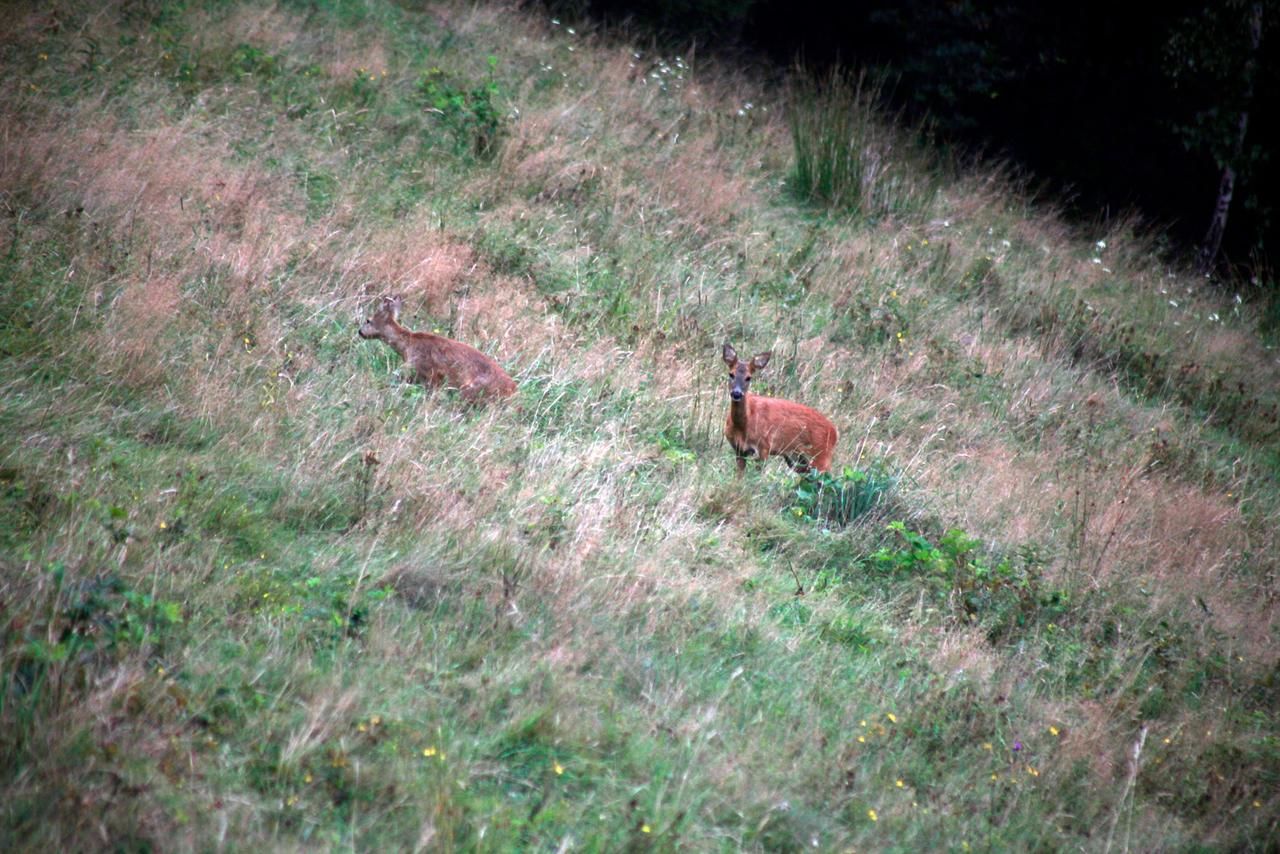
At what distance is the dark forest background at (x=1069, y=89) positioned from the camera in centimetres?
1559

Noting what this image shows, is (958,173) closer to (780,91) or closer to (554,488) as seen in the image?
(780,91)

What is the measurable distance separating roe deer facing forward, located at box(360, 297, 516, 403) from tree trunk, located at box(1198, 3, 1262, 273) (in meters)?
12.5

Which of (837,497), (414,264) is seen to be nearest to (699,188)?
(414,264)

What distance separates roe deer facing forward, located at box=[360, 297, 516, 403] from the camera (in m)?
6.92

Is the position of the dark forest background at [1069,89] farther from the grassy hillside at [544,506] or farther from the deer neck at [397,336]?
the deer neck at [397,336]

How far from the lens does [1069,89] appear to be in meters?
17.2

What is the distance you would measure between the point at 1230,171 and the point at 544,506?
13.9m

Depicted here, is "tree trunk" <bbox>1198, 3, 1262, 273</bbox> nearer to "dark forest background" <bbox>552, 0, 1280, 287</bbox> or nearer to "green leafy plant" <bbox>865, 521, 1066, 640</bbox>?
"dark forest background" <bbox>552, 0, 1280, 287</bbox>

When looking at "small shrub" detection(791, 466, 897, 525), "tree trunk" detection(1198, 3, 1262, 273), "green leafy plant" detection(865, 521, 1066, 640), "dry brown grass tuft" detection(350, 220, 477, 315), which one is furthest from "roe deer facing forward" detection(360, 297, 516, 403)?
"tree trunk" detection(1198, 3, 1262, 273)

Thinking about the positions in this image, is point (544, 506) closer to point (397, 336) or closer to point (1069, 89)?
point (397, 336)

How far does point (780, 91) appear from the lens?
15969 millimetres

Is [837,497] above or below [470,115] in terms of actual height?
below

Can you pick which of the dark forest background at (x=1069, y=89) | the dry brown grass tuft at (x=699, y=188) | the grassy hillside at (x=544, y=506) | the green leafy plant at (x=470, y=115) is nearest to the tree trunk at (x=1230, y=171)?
the dark forest background at (x=1069, y=89)

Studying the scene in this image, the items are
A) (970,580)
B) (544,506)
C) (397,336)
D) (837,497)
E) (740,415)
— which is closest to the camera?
(544,506)
